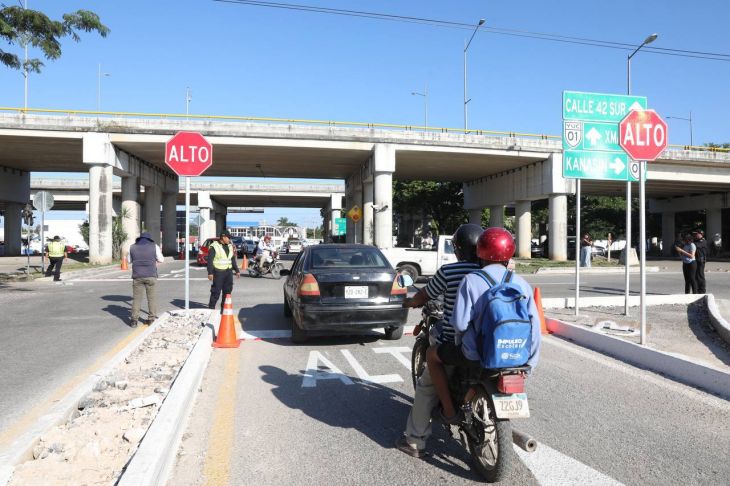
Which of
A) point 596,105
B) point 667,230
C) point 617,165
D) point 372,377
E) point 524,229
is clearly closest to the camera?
point 372,377

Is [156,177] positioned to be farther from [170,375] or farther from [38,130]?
[170,375]

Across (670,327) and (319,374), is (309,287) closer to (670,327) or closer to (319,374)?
(319,374)

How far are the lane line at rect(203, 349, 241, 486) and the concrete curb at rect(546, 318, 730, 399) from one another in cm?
474

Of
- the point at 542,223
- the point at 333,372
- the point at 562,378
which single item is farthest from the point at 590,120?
the point at 542,223

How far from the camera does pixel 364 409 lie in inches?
191

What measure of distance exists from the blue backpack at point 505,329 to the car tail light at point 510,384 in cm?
9

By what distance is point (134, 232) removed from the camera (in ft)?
111

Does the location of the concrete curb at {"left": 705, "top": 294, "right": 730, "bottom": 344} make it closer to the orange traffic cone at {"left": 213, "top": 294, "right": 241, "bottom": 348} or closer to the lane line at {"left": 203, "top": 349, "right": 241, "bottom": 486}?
the lane line at {"left": 203, "top": 349, "right": 241, "bottom": 486}

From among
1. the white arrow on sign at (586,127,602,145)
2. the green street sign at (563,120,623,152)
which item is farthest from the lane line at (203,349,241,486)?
the white arrow on sign at (586,127,602,145)

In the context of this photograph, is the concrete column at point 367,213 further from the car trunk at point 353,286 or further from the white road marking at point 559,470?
the white road marking at point 559,470

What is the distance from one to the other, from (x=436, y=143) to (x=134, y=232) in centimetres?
1966

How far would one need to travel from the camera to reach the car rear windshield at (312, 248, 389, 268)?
7.99 metres

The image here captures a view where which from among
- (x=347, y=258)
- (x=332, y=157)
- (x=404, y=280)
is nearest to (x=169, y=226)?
(x=332, y=157)

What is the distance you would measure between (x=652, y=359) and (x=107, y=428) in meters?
5.90
